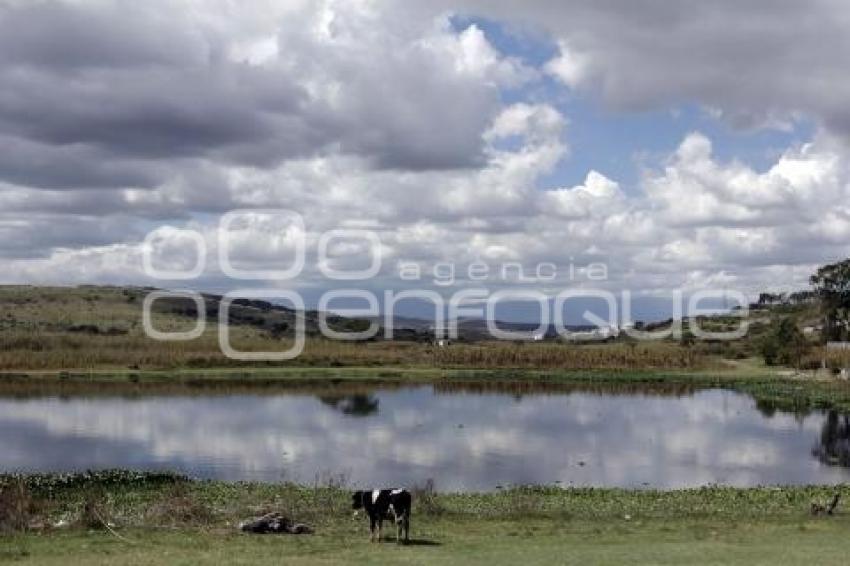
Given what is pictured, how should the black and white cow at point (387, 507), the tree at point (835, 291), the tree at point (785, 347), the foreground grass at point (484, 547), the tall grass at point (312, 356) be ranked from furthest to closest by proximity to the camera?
the tree at point (835, 291), the tree at point (785, 347), the tall grass at point (312, 356), the black and white cow at point (387, 507), the foreground grass at point (484, 547)

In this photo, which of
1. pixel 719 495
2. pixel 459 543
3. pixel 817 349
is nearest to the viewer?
pixel 459 543

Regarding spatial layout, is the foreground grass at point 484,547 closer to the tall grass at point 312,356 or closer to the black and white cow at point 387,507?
the black and white cow at point 387,507

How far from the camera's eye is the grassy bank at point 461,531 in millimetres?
17656

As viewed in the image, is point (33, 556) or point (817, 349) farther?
point (817, 349)

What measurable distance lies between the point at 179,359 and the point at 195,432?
5033 cm

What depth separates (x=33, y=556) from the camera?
17500mm

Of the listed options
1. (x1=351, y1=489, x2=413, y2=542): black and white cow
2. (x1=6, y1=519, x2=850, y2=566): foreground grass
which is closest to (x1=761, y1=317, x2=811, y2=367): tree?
(x1=6, y1=519, x2=850, y2=566): foreground grass

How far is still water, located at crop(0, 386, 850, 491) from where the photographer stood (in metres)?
38.7

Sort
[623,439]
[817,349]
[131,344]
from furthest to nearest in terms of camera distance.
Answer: [131,344] → [817,349] → [623,439]

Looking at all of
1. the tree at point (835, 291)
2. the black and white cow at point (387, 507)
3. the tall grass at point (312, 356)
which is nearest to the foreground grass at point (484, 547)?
the black and white cow at point (387, 507)

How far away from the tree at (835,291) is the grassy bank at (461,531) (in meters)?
117

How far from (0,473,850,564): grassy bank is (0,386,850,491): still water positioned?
7.91 metres

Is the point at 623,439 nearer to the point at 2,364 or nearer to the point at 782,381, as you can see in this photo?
the point at 782,381

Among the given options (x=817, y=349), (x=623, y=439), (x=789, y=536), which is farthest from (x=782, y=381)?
(x=789, y=536)
